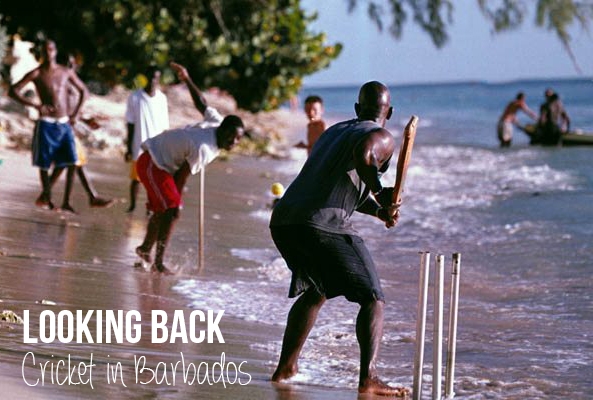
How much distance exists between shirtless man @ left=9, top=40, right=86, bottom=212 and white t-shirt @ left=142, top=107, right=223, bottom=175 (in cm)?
303

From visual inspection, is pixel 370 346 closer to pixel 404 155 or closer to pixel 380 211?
pixel 380 211

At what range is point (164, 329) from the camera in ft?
25.8

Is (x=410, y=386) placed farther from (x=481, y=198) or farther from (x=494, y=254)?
(x=481, y=198)

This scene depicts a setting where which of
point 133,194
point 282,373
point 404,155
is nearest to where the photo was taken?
point 404,155

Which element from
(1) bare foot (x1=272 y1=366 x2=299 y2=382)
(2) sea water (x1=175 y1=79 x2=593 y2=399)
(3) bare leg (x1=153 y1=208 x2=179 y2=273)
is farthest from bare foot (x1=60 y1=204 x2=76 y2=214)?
(1) bare foot (x1=272 y1=366 x2=299 y2=382)

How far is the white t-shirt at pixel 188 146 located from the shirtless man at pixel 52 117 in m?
3.03

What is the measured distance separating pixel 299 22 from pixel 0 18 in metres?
5.11

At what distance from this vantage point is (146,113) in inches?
526

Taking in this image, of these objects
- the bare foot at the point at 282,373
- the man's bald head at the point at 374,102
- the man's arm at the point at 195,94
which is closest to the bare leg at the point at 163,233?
the man's arm at the point at 195,94

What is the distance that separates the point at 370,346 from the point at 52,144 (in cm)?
727

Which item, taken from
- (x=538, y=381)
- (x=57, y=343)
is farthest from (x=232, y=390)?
(x=538, y=381)

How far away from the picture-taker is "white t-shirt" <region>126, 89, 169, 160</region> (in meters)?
13.3

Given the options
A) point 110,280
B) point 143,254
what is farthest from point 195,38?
point 110,280

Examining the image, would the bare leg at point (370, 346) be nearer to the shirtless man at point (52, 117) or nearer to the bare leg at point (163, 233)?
the bare leg at point (163, 233)
